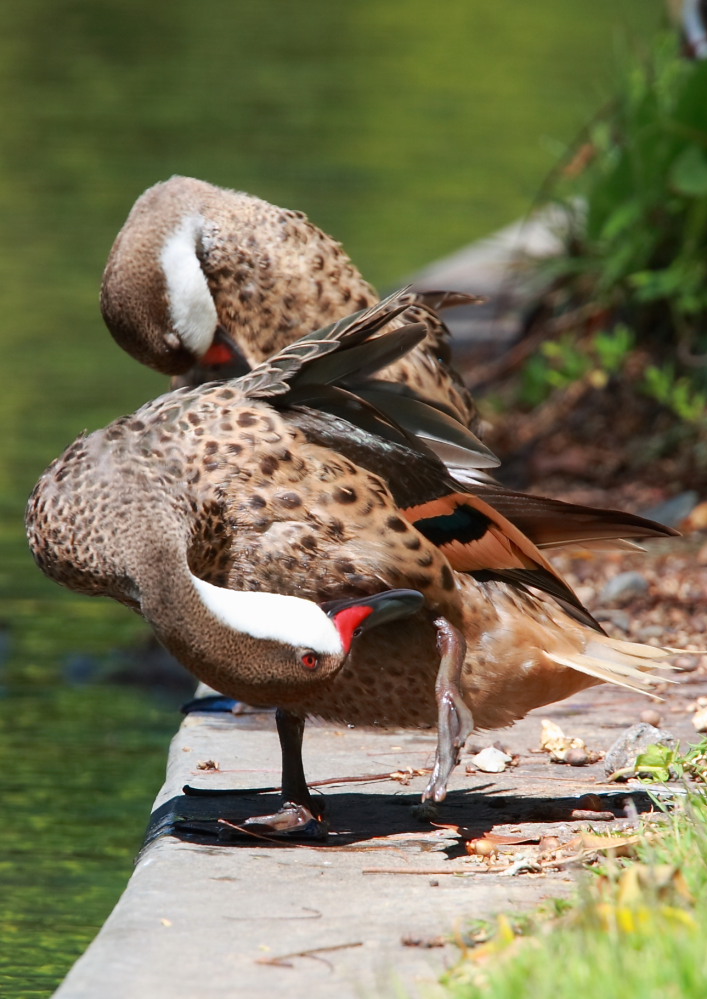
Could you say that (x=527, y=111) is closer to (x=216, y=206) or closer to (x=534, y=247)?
(x=534, y=247)

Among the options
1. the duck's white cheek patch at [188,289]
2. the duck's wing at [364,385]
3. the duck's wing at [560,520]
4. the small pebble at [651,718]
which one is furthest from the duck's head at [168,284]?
the small pebble at [651,718]

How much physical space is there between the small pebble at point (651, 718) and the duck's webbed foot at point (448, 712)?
104cm

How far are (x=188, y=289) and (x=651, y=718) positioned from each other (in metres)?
1.74

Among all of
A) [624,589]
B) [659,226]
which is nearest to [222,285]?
[624,589]

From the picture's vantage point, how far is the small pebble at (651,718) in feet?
16.5

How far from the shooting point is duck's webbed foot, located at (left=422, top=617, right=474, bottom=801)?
396 centimetres

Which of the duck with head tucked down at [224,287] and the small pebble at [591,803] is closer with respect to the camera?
the small pebble at [591,803]

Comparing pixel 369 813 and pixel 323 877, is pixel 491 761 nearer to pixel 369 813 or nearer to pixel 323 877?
pixel 369 813

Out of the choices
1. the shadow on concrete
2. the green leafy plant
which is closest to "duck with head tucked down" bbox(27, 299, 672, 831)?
the shadow on concrete

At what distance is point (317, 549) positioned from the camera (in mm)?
3965

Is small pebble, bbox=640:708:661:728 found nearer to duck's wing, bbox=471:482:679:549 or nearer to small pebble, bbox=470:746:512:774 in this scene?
small pebble, bbox=470:746:512:774

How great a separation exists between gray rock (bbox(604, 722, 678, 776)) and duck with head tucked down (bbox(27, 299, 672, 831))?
24 centimetres

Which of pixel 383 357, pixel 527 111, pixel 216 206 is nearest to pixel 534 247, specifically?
pixel 216 206

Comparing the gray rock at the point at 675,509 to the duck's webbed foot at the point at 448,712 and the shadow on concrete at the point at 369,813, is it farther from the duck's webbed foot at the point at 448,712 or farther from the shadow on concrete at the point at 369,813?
the duck's webbed foot at the point at 448,712
